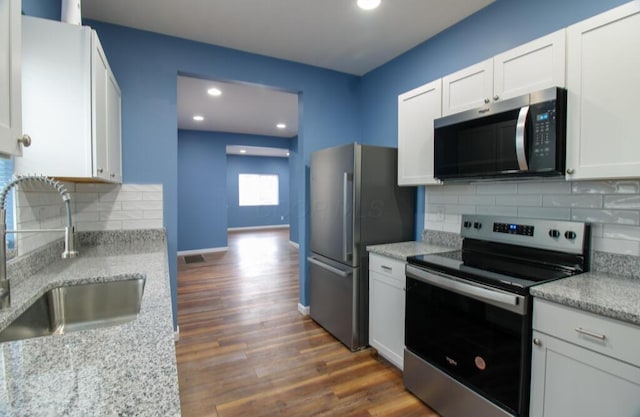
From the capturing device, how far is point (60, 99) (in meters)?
1.55

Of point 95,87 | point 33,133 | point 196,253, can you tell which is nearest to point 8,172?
point 33,133

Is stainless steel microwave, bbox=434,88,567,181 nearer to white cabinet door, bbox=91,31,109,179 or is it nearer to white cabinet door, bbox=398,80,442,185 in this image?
white cabinet door, bbox=398,80,442,185

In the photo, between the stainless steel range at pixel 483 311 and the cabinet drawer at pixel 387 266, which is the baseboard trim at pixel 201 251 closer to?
the cabinet drawer at pixel 387 266

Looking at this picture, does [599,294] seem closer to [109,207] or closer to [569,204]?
[569,204]

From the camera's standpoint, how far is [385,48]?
2.93 m

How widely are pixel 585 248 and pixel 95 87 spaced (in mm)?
2691

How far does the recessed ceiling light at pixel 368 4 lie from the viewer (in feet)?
7.33

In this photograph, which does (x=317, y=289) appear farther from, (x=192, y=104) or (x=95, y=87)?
(x=192, y=104)

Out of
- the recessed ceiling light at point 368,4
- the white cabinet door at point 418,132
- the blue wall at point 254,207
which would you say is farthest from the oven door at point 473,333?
the blue wall at point 254,207

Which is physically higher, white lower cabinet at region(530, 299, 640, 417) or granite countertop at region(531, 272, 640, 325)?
granite countertop at region(531, 272, 640, 325)

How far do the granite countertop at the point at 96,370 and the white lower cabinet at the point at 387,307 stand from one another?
153 centimetres

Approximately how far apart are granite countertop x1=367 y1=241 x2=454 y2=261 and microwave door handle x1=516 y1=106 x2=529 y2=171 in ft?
2.86

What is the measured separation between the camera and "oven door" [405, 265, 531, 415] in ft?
4.78

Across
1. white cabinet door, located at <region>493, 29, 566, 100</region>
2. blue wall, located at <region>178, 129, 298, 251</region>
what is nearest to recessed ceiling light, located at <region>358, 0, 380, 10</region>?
white cabinet door, located at <region>493, 29, 566, 100</region>
